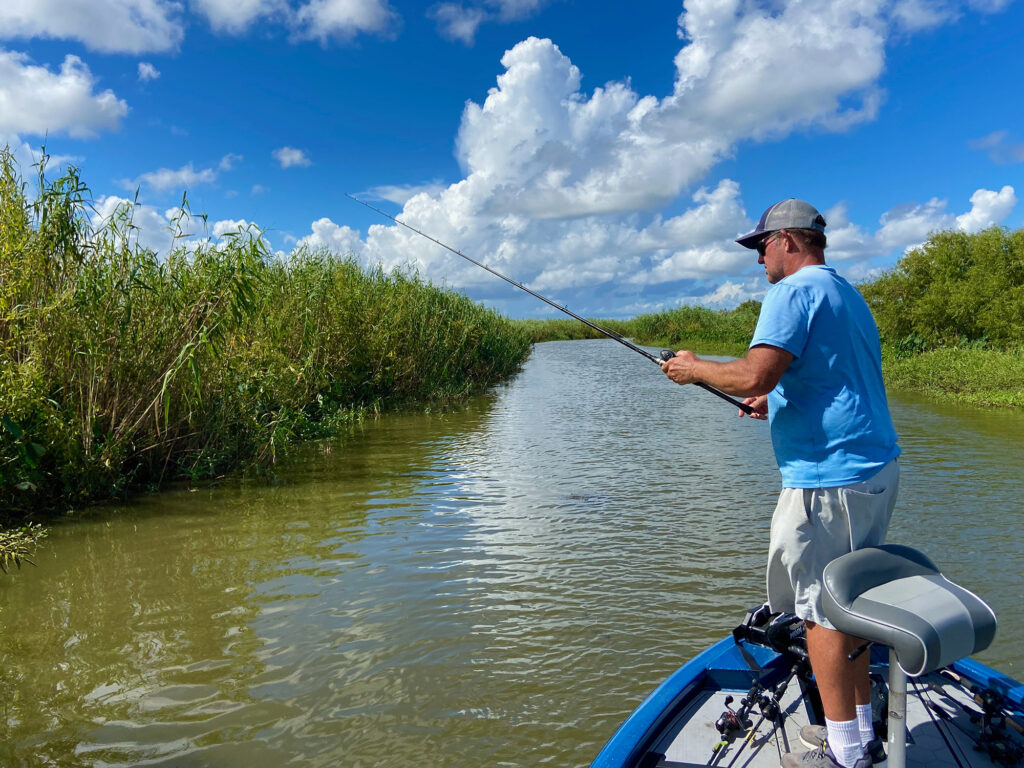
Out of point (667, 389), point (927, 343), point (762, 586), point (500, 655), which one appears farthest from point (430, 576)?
point (927, 343)

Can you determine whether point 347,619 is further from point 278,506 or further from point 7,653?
point 278,506

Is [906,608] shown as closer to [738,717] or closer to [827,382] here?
[827,382]

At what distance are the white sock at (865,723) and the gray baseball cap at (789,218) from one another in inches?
70.7

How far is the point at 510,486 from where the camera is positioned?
8922 mm

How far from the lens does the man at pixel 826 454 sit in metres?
2.57

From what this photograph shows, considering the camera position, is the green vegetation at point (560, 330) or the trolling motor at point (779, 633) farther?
the green vegetation at point (560, 330)

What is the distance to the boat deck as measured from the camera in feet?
9.01

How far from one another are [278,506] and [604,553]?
3.78 meters

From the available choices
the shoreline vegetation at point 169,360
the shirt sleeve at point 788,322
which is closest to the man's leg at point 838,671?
the shirt sleeve at point 788,322

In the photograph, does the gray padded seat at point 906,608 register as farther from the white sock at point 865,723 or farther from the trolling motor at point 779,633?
the trolling motor at point 779,633

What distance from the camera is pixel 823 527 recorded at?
2.61 meters

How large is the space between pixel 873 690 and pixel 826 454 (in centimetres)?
128

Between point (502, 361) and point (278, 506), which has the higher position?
point (502, 361)

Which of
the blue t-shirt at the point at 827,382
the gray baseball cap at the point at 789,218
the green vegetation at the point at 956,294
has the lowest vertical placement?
the blue t-shirt at the point at 827,382
